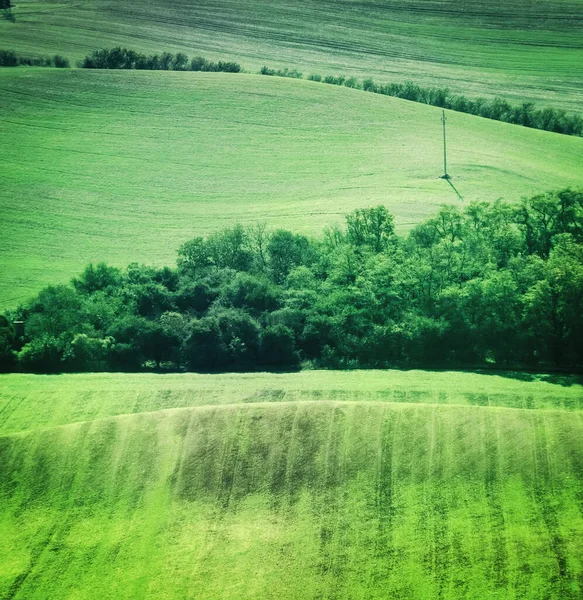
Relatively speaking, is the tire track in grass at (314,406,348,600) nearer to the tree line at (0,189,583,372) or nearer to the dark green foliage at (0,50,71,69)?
the tree line at (0,189,583,372)

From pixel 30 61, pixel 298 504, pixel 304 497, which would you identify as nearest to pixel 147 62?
pixel 30 61

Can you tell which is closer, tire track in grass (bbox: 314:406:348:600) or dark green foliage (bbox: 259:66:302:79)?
tire track in grass (bbox: 314:406:348:600)

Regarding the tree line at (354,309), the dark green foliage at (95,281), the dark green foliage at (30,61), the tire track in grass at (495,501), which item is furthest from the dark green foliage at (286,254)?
the dark green foliage at (30,61)

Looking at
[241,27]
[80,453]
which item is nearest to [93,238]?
[80,453]

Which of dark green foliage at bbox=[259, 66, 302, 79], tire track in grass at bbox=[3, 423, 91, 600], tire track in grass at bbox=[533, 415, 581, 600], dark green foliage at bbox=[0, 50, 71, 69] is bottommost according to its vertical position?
tire track in grass at bbox=[3, 423, 91, 600]

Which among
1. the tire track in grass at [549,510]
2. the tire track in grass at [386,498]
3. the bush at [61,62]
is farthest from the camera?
the bush at [61,62]

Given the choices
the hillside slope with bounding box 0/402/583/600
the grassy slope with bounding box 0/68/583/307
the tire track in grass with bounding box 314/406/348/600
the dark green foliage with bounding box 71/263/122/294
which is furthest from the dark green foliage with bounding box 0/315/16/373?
the tire track in grass with bounding box 314/406/348/600

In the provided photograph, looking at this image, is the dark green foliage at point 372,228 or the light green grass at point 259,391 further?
the dark green foliage at point 372,228

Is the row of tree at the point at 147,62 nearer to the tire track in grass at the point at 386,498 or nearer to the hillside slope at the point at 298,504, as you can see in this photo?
the hillside slope at the point at 298,504
